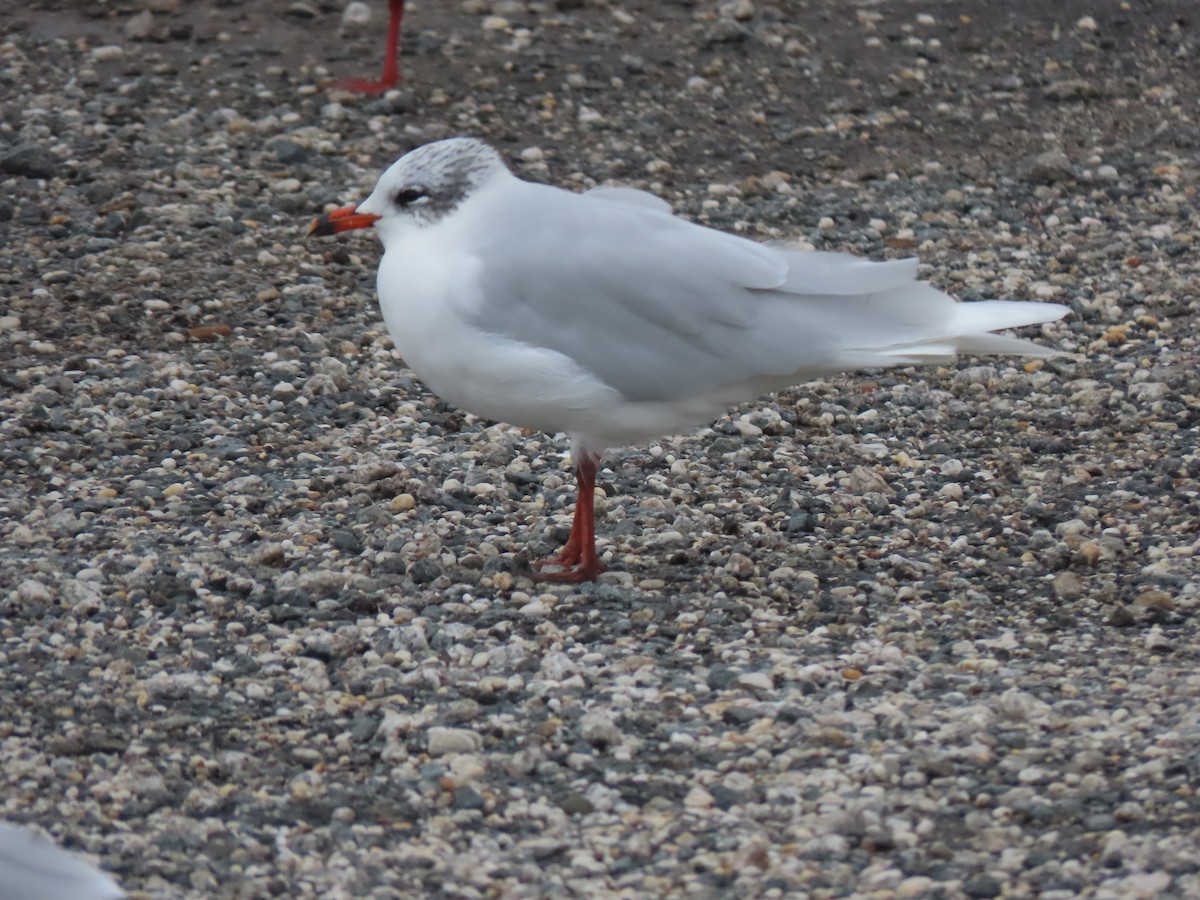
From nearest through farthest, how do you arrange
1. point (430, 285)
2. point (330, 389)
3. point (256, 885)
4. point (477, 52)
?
1. point (256, 885)
2. point (430, 285)
3. point (330, 389)
4. point (477, 52)

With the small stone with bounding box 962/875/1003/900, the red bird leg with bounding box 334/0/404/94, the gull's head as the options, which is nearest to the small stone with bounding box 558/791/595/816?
the small stone with bounding box 962/875/1003/900

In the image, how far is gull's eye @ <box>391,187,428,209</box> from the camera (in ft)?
14.4

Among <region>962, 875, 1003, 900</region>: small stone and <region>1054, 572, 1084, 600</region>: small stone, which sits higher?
<region>962, 875, 1003, 900</region>: small stone

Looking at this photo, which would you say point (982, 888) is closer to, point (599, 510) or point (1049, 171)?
point (599, 510)

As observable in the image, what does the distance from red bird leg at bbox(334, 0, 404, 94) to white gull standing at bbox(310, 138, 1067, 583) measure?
159 inches

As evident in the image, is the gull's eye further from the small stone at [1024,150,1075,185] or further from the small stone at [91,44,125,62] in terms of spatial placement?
the small stone at [91,44,125,62]

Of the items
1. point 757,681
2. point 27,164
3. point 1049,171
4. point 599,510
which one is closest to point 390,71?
point 27,164

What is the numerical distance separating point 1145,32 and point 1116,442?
4.70 metres

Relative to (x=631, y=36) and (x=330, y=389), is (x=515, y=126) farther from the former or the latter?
(x=330, y=389)

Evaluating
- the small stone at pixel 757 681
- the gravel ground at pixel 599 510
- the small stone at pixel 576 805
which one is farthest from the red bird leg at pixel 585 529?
the small stone at pixel 576 805

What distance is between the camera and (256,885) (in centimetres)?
323

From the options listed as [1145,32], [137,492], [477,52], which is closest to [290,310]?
[137,492]

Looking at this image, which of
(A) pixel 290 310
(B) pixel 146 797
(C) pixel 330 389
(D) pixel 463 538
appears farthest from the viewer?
(A) pixel 290 310

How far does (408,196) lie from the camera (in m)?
4.41
